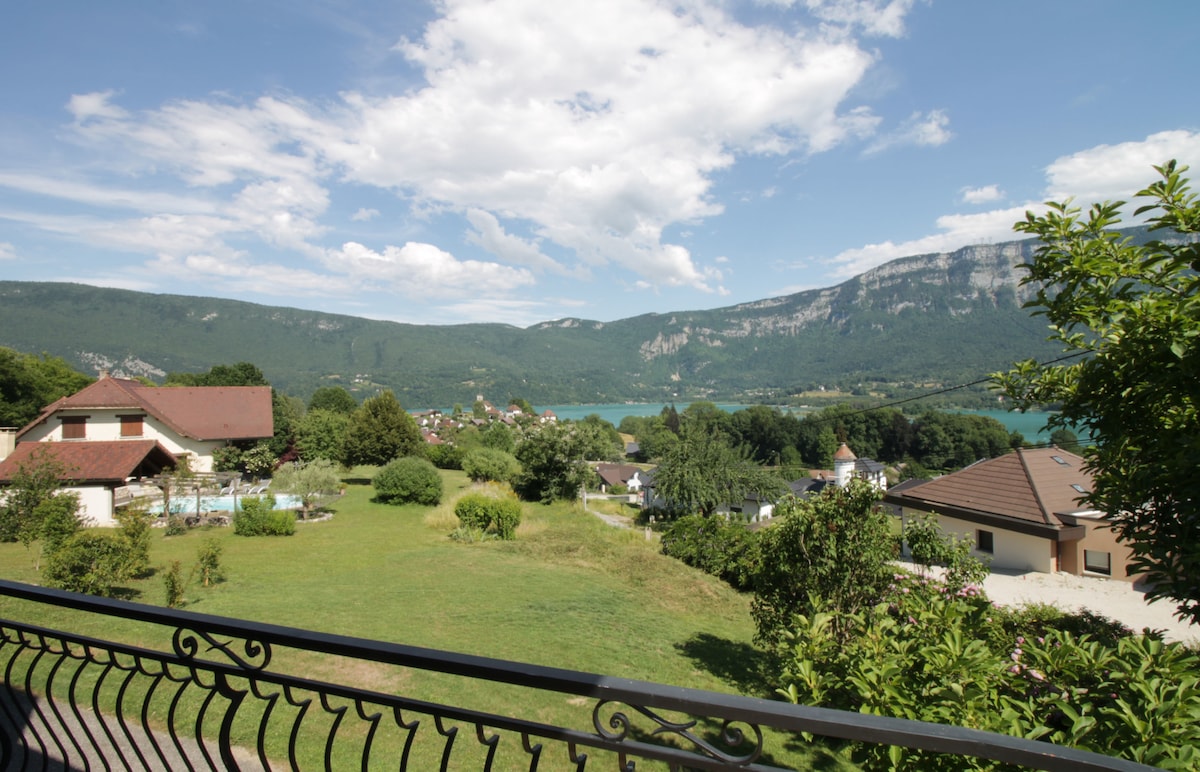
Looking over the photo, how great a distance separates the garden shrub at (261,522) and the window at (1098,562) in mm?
25076

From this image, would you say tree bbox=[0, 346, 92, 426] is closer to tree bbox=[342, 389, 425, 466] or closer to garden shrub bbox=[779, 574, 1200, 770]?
tree bbox=[342, 389, 425, 466]

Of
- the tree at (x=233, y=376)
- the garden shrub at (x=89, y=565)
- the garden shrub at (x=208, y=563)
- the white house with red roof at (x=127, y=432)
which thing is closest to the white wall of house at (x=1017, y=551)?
the garden shrub at (x=208, y=563)

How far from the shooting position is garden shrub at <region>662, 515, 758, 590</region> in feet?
60.8

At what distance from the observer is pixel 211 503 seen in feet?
68.9

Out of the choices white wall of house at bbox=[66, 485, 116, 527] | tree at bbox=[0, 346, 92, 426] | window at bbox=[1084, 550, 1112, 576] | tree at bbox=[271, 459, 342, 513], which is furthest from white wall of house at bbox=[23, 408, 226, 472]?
window at bbox=[1084, 550, 1112, 576]

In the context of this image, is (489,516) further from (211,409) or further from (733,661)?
(211,409)

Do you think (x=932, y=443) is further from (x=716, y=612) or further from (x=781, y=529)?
(x=781, y=529)

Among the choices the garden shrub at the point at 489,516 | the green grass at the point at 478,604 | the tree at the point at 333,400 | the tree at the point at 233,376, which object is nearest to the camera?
the green grass at the point at 478,604

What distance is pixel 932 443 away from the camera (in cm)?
8150

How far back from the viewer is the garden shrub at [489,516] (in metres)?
20.5

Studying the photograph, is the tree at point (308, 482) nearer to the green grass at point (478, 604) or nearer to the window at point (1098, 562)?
the green grass at point (478, 604)

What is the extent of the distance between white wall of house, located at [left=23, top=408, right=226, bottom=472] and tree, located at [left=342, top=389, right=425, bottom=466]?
277 inches

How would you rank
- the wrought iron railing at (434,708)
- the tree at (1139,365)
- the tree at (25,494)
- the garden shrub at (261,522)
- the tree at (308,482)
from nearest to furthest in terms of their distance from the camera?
1. the wrought iron railing at (434,708)
2. the tree at (1139,365)
3. the tree at (25,494)
4. the garden shrub at (261,522)
5. the tree at (308,482)

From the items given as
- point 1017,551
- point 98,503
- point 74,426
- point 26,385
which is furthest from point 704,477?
point 26,385
